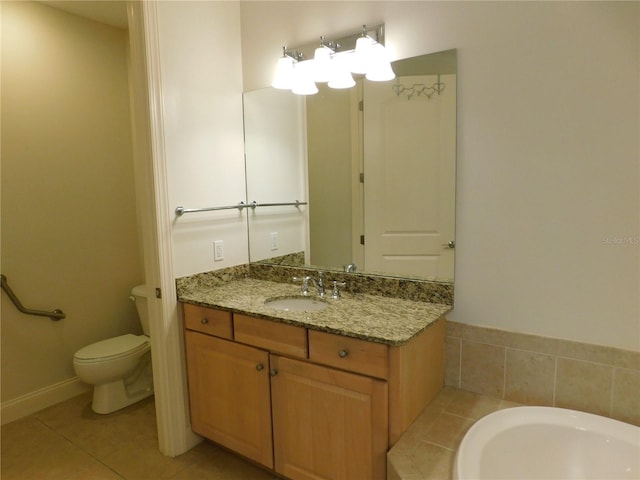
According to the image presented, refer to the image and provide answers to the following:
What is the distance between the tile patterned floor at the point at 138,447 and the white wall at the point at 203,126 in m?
0.96

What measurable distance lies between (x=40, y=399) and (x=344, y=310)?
2.19 meters

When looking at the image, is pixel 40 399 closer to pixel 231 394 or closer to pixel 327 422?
pixel 231 394

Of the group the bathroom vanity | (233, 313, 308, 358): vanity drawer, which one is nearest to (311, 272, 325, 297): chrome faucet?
the bathroom vanity

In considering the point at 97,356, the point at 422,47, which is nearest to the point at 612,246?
the point at 422,47

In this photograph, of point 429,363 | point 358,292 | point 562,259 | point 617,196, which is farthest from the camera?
point 358,292

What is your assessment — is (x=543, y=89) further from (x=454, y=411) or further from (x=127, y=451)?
(x=127, y=451)

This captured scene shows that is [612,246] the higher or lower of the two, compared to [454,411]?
higher

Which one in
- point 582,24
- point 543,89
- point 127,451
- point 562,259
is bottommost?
point 127,451

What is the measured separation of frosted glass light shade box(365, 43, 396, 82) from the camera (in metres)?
1.76

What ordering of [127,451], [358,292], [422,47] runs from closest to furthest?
[422,47], [358,292], [127,451]

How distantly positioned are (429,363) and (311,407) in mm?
501

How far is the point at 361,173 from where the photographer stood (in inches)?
77.3

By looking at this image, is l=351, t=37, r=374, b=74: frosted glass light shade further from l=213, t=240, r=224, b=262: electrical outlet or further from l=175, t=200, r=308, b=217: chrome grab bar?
l=213, t=240, r=224, b=262: electrical outlet

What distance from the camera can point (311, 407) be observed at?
1580 millimetres
